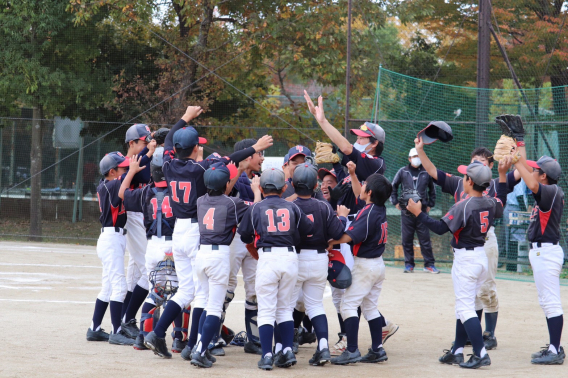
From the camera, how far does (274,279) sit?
5.68 metres

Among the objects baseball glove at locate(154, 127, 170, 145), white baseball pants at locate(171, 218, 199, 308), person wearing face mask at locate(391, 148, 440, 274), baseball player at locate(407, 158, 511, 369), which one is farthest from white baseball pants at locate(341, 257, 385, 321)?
person wearing face mask at locate(391, 148, 440, 274)

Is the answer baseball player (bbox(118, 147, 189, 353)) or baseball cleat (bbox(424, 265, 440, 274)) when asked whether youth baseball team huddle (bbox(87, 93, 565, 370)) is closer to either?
baseball player (bbox(118, 147, 189, 353))

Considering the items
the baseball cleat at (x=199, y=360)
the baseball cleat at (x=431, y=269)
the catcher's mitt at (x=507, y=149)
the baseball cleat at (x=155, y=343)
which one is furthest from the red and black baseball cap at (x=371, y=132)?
the baseball cleat at (x=431, y=269)

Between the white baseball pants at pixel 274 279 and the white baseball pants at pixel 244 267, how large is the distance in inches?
26.7

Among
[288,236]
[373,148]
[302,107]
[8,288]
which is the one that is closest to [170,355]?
[288,236]

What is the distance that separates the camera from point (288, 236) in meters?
5.70

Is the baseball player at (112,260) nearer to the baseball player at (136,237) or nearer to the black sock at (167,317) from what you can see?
the baseball player at (136,237)

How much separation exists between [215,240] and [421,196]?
6599mm

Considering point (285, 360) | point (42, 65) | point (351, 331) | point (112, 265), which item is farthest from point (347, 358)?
point (42, 65)

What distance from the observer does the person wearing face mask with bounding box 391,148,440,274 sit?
11.7m

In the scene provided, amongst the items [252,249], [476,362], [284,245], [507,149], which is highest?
[507,149]

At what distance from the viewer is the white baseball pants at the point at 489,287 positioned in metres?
6.71

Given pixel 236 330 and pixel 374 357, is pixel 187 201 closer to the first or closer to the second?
A: pixel 236 330

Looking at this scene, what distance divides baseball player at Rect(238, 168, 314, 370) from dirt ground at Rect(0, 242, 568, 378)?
0.26 m
